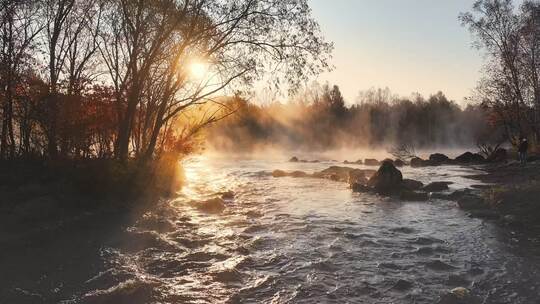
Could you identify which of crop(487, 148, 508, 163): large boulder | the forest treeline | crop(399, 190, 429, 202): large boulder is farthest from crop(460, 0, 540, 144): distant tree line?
the forest treeline

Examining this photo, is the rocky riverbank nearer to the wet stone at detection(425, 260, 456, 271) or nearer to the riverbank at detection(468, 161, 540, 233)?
the riverbank at detection(468, 161, 540, 233)

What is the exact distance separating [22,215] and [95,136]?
677cm

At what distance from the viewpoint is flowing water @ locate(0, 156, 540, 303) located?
9.39 metres

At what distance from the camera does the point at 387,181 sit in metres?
25.8

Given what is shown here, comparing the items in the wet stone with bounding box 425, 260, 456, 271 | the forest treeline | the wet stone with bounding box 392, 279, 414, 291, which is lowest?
the wet stone with bounding box 392, 279, 414, 291

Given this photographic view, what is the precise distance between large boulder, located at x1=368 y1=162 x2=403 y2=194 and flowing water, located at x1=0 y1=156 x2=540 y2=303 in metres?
5.72

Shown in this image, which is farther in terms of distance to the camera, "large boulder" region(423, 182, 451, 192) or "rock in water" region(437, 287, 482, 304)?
"large boulder" region(423, 182, 451, 192)

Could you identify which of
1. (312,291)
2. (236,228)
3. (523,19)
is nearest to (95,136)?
(236,228)

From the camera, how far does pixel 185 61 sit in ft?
77.2

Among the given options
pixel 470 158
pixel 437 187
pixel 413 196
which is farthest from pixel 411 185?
pixel 470 158

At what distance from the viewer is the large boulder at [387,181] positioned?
25297mm

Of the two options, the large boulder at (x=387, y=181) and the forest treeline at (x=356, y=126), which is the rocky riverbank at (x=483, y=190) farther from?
the forest treeline at (x=356, y=126)

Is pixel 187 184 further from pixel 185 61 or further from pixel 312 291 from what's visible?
pixel 312 291

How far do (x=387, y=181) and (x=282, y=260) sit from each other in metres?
15.4
